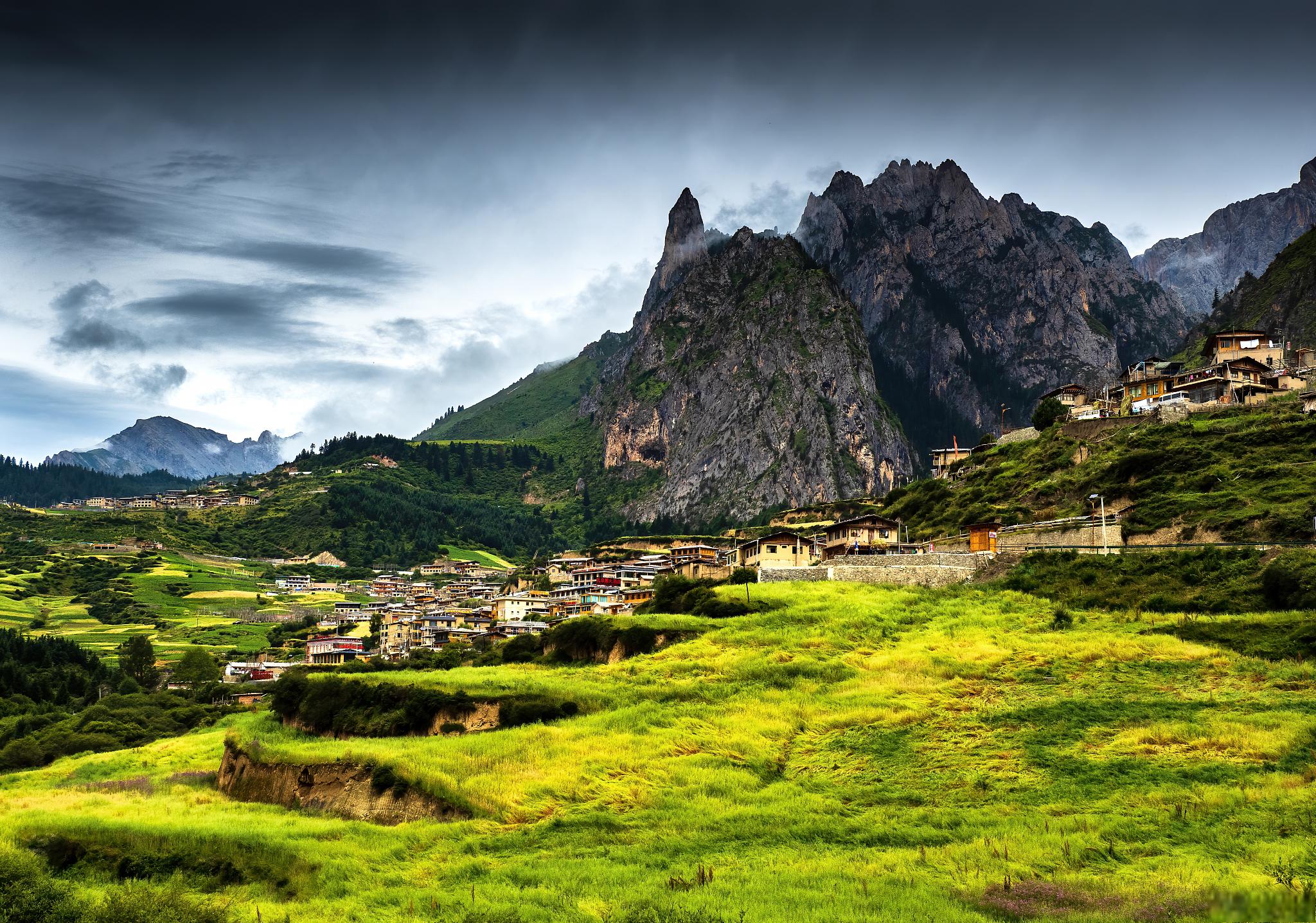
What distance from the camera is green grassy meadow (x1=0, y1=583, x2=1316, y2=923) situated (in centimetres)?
2339

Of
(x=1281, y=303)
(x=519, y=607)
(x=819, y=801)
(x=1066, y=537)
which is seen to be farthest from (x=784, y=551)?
(x=1281, y=303)

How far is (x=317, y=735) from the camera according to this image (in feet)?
160

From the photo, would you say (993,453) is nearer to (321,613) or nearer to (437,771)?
(437,771)

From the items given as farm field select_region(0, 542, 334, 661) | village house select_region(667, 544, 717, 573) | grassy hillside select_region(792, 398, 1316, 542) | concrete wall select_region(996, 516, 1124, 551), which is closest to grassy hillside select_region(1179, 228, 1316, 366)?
grassy hillside select_region(792, 398, 1316, 542)

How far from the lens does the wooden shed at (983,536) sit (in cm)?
6781

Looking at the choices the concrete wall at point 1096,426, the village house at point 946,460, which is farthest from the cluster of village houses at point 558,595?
the village house at point 946,460

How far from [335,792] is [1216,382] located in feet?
289

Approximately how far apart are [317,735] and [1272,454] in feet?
213

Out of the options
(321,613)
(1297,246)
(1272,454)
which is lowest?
(321,613)

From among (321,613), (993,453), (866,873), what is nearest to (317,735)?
(866,873)

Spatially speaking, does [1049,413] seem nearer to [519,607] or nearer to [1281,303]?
[1281,303]

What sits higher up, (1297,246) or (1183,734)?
(1297,246)

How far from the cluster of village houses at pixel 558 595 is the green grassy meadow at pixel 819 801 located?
30.0m

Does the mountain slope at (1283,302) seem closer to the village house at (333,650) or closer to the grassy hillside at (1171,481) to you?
the grassy hillside at (1171,481)
